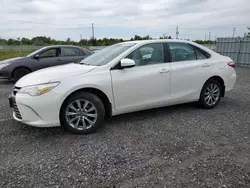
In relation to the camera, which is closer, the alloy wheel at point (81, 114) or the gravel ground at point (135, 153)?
the gravel ground at point (135, 153)

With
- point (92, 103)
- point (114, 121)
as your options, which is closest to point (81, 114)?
point (92, 103)

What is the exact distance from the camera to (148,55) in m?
4.15

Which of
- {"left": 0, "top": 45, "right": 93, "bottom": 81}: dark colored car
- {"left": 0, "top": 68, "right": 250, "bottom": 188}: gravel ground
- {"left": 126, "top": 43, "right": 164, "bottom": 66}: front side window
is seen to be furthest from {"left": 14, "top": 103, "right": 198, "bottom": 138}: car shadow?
{"left": 0, "top": 45, "right": 93, "bottom": 81}: dark colored car

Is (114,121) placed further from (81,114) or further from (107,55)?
(107,55)

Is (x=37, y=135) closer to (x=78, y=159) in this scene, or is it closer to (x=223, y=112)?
(x=78, y=159)

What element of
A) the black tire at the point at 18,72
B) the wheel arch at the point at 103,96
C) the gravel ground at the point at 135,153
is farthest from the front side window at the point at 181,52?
the black tire at the point at 18,72

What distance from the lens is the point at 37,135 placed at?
11.8ft

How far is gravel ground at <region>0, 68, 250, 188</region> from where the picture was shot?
94.8 inches

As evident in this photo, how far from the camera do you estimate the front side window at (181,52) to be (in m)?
4.40

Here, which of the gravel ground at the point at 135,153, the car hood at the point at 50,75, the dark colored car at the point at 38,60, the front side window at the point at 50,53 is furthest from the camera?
the front side window at the point at 50,53

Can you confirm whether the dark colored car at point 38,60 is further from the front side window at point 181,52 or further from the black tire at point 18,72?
the front side window at point 181,52

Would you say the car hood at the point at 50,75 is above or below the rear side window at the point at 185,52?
below

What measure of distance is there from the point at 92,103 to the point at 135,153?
1098mm

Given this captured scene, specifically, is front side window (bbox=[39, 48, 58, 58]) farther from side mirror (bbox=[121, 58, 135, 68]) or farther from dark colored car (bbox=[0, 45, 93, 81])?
side mirror (bbox=[121, 58, 135, 68])
